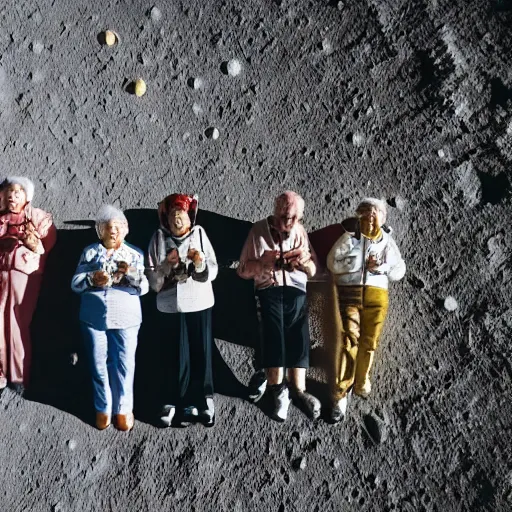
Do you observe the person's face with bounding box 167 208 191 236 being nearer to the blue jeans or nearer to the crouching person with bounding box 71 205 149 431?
the crouching person with bounding box 71 205 149 431

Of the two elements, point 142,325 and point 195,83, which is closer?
point 142,325

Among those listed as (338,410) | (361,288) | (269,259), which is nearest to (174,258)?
(269,259)

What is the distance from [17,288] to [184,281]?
581 mm

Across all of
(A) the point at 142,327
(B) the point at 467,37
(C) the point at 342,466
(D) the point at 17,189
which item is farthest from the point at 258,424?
(B) the point at 467,37

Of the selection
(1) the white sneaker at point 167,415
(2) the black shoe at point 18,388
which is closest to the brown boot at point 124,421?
(1) the white sneaker at point 167,415

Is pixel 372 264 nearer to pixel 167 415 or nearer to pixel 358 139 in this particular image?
pixel 358 139

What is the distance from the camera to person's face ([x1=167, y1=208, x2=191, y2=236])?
2.65 meters

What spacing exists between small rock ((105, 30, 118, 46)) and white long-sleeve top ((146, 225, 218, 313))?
80 cm

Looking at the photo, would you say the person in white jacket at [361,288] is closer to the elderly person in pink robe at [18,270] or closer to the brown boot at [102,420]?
the brown boot at [102,420]

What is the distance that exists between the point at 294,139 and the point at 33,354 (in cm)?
125

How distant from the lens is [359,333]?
2.70 m

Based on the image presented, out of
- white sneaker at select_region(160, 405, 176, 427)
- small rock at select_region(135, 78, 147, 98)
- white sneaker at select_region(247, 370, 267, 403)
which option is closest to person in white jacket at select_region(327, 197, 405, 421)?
white sneaker at select_region(247, 370, 267, 403)

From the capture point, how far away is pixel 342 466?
9.02 ft

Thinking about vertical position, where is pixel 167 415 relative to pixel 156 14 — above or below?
below
